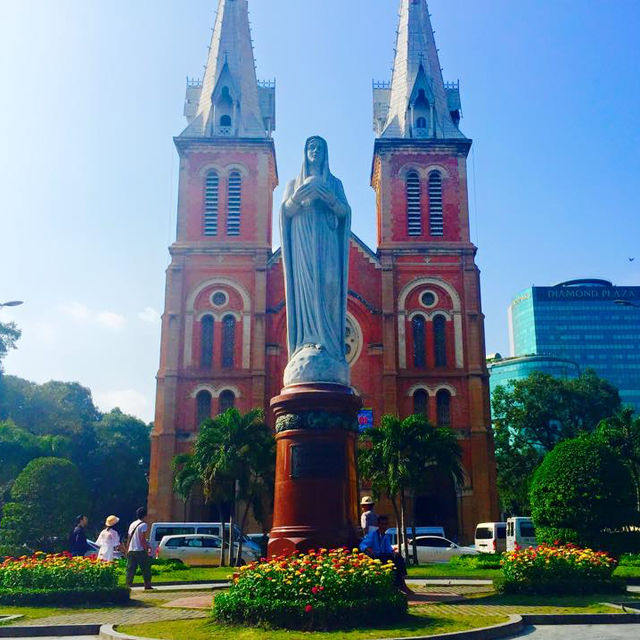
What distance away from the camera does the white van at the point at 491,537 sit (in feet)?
100

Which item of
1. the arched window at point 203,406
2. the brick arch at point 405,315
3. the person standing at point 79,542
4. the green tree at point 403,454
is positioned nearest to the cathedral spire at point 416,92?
the brick arch at point 405,315

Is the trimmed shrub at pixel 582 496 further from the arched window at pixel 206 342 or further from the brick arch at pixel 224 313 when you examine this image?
the arched window at pixel 206 342

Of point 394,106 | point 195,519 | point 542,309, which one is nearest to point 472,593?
point 195,519

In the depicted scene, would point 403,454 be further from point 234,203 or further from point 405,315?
point 234,203

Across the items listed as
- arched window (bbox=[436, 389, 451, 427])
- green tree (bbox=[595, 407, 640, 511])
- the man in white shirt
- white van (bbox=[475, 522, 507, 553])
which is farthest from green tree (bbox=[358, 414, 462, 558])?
the man in white shirt

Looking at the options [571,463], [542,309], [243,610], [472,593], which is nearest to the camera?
[243,610]

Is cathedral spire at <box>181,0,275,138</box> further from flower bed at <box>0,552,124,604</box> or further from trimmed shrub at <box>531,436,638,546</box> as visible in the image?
flower bed at <box>0,552,124,604</box>

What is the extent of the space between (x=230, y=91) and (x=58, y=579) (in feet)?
112

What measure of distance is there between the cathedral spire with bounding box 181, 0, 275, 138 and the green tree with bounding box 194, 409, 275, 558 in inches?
765

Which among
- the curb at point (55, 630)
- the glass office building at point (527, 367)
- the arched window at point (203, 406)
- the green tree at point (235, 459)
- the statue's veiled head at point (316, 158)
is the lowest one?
the curb at point (55, 630)

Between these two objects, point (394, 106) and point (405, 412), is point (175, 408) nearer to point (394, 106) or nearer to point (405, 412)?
point (405, 412)

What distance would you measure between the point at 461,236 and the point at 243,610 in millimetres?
32482

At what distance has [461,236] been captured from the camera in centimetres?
3909

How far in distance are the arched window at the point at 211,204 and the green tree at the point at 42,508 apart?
1477 cm
